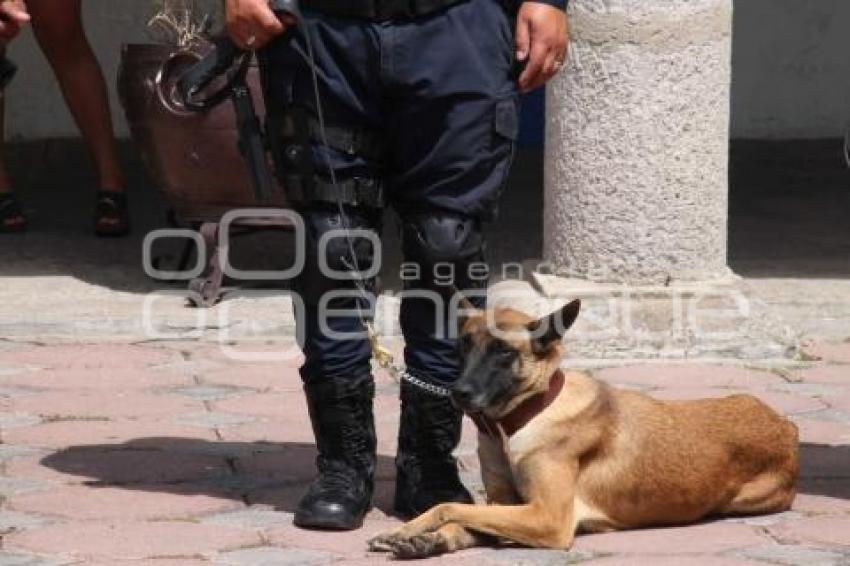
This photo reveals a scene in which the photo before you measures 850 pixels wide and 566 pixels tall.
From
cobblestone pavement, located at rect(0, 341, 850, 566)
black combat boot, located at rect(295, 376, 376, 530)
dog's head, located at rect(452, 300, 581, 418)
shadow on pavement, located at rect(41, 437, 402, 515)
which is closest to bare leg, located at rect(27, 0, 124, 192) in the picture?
cobblestone pavement, located at rect(0, 341, 850, 566)

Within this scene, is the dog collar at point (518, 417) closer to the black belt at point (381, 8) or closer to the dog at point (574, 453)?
the dog at point (574, 453)

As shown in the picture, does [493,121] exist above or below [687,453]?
above

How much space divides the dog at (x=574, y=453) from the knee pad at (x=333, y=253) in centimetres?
27

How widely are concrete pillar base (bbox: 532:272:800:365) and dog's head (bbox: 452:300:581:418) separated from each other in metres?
1.94

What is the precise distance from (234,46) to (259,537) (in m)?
1.09

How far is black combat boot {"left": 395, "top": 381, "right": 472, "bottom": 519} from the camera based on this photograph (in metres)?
4.82

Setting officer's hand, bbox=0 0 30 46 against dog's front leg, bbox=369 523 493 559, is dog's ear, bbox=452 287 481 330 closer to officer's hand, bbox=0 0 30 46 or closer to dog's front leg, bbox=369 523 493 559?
dog's front leg, bbox=369 523 493 559

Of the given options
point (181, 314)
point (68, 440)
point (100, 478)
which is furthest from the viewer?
point (181, 314)

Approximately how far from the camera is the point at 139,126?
293 inches

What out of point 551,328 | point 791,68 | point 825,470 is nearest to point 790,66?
point 791,68

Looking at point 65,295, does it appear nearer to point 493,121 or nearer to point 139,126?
point 139,126

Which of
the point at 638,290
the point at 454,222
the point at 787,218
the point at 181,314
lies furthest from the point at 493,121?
→ the point at 787,218

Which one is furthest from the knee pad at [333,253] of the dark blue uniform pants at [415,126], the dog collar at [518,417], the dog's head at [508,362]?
the dog collar at [518,417]

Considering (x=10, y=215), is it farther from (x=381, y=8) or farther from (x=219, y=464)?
(x=381, y=8)
